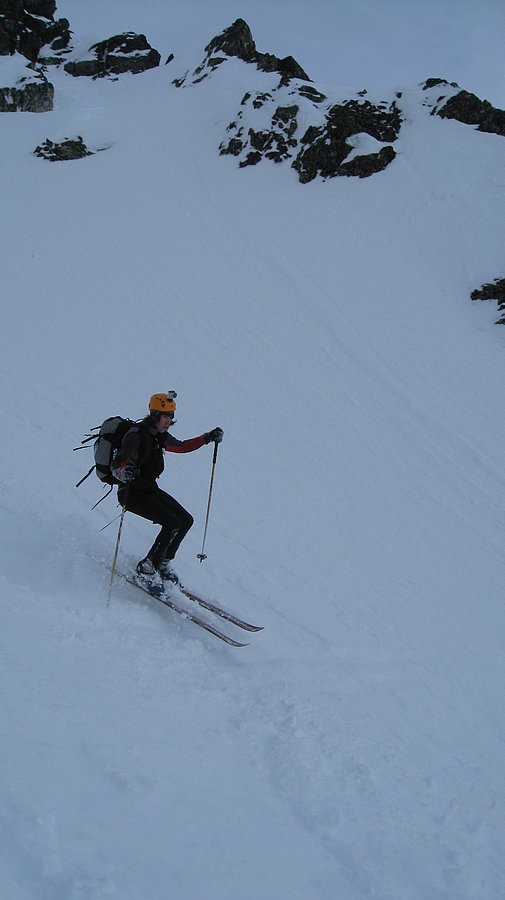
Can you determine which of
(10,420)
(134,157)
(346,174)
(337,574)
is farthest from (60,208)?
(337,574)

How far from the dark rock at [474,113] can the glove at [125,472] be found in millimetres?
31518

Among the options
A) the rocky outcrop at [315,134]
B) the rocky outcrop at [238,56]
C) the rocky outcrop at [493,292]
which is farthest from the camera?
the rocky outcrop at [238,56]

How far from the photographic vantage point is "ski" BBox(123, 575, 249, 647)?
4.96 meters

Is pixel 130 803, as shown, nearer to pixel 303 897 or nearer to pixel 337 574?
pixel 303 897

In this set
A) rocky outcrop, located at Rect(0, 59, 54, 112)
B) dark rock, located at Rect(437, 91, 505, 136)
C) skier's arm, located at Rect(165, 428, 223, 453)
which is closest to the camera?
skier's arm, located at Rect(165, 428, 223, 453)

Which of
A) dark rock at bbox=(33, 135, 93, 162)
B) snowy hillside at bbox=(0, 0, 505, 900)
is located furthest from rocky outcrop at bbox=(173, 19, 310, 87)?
snowy hillside at bbox=(0, 0, 505, 900)

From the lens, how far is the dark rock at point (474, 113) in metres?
28.2

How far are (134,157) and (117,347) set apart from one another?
2543cm

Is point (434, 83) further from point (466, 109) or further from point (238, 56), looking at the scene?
point (238, 56)

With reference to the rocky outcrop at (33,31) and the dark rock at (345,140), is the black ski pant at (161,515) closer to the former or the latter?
the dark rock at (345,140)

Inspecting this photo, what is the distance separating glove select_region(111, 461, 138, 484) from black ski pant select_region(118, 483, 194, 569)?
52 cm

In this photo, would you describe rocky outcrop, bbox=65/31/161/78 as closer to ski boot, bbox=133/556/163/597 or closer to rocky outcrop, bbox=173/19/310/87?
rocky outcrop, bbox=173/19/310/87

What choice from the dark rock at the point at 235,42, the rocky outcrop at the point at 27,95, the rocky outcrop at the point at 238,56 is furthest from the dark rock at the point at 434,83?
the rocky outcrop at the point at 27,95

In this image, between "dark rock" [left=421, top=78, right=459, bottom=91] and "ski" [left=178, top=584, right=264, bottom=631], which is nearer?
"ski" [left=178, top=584, right=264, bottom=631]
